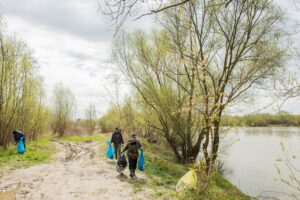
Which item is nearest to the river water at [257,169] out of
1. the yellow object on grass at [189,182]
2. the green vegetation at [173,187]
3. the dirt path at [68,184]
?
the green vegetation at [173,187]

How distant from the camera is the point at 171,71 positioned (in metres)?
16.4

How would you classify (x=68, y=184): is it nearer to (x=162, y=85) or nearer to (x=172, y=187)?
(x=172, y=187)

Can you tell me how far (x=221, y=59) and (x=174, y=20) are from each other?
338 centimetres

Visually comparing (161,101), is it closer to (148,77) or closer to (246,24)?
(148,77)

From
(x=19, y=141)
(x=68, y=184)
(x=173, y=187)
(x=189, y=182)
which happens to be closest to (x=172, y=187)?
(x=173, y=187)

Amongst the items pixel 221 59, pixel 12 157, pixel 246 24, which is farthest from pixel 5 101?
pixel 246 24

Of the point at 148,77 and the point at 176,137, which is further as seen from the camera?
the point at 176,137

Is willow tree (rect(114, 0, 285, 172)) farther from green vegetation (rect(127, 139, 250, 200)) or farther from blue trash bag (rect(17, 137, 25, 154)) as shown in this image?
blue trash bag (rect(17, 137, 25, 154))

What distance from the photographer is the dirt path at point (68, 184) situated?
8.52m

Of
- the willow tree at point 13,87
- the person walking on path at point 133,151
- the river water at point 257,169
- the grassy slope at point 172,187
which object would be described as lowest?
the river water at point 257,169

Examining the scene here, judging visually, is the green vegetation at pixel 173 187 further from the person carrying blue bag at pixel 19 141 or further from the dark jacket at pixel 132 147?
the person carrying blue bag at pixel 19 141

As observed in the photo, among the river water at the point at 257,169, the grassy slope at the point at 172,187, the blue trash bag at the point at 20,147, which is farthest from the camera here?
the blue trash bag at the point at 20,147

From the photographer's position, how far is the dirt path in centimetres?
852

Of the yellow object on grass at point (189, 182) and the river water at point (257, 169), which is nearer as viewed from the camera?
the yellow object on grass at point (189, 182)
